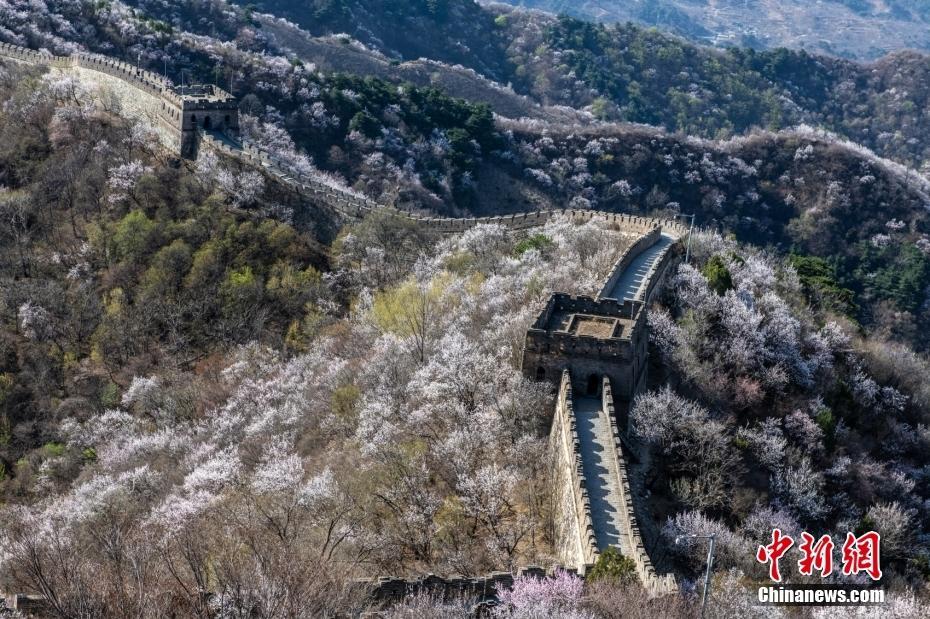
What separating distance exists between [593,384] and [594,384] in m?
0.04

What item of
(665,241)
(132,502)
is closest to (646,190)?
(665,241)

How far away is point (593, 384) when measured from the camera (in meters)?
34.0

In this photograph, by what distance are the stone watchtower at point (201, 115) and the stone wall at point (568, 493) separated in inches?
1557

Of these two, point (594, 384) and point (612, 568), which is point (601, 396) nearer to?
point (594, 384)

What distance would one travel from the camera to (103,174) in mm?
63469

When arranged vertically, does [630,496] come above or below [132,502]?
above

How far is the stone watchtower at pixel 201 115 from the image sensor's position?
6425cm

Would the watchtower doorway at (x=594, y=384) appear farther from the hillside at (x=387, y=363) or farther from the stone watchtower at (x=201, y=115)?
the stone watchtower at (x=201, y=115)

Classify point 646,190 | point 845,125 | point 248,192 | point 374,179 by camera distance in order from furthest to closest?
point 845,125
point 646,190
point 374,179
point 248,192

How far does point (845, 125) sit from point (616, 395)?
158 metres

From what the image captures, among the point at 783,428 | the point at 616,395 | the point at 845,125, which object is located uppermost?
the point at 616,395

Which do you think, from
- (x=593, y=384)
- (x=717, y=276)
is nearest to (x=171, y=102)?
(x=717, y=276)

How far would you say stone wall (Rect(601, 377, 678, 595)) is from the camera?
22734 millimetres

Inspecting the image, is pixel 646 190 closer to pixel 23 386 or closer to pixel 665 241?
pixel 665 241
